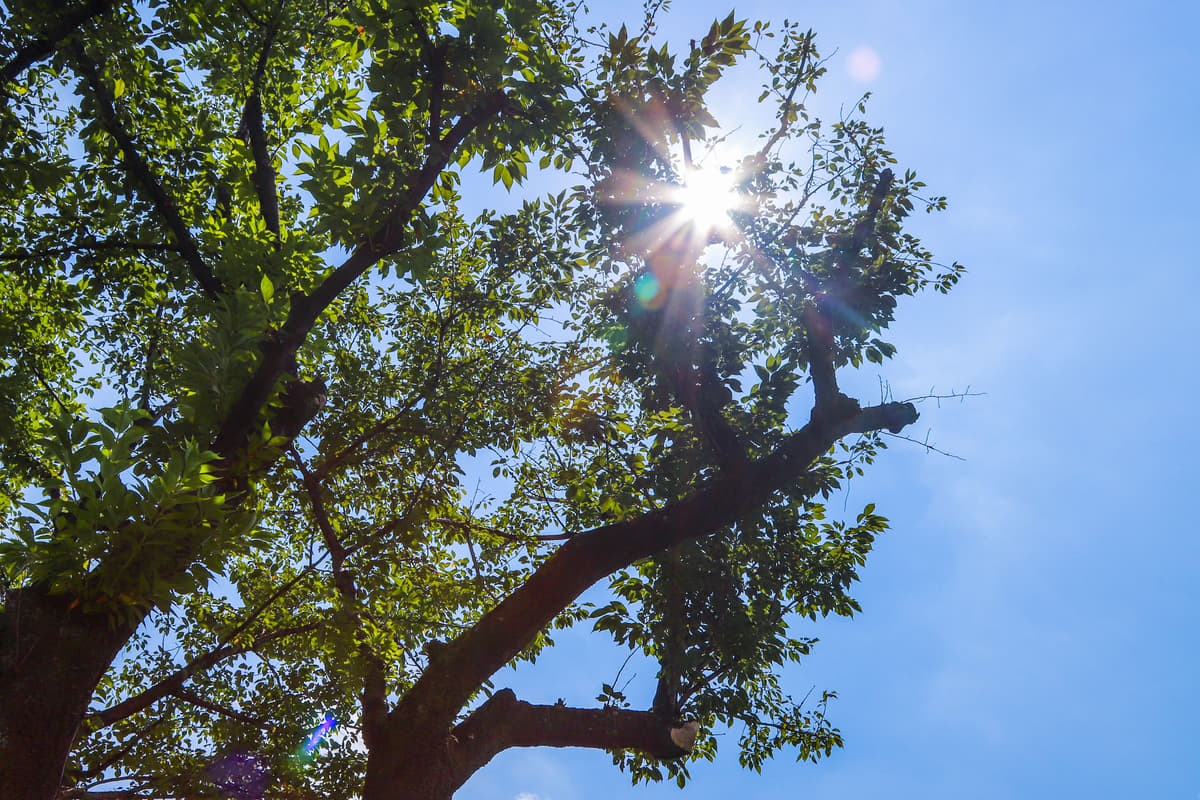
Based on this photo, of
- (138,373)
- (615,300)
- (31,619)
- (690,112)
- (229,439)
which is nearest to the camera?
(31,619)

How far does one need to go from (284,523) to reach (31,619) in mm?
5925

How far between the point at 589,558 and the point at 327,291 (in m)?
3.03

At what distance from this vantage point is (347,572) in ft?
26.4

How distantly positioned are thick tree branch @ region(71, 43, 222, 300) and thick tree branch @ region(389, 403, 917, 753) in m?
3.59

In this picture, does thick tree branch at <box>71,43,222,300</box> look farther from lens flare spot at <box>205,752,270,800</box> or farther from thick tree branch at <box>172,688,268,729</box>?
lens flare spot at <box>205,752,270,800</box>

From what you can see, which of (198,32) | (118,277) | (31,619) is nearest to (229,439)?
(31,619)

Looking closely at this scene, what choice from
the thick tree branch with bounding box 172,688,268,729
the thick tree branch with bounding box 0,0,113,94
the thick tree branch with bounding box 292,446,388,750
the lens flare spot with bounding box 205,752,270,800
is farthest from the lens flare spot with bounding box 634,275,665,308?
the lens flare spot with bounding box 205,752,270,800

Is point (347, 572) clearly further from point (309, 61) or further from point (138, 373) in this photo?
point (309, 61)

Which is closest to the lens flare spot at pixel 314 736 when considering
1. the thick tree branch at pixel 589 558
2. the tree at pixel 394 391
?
the tree at pixel 394 391

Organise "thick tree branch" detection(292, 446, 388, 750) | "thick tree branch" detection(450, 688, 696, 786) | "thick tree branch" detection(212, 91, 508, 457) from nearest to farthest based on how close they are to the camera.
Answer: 1. "thick tree branch" detection(212, 91, 508, 457)
2. "thick tree branch" detection(450, 688, 696, 786)
3. "thick tree branch" detection(292, 446, 388, 750)

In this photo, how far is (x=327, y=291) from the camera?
186 inches

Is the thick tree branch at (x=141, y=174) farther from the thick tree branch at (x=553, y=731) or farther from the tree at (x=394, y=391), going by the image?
the thick tree branch at (x=553, y=731)

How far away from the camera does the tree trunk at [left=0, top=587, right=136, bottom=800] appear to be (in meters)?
3.12

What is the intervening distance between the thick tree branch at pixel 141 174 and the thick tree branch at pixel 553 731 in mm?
4166
